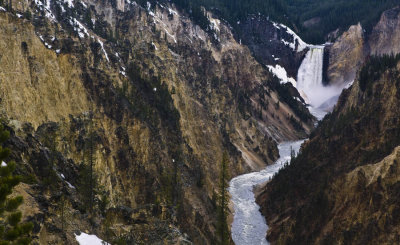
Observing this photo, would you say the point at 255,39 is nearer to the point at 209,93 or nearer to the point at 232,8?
the point at 232,8

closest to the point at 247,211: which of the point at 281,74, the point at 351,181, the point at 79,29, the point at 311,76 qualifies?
the point at 351,181

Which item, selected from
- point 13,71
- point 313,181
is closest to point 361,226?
point 313,181

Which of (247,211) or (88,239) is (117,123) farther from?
(88,239)

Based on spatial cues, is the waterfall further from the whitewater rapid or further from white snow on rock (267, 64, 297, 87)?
the whitewater rapid

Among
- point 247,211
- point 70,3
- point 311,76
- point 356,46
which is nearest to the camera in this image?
point 247,211

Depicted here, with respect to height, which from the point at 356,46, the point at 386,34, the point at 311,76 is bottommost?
the point at 311,76

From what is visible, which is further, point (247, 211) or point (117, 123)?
point (247, 211)

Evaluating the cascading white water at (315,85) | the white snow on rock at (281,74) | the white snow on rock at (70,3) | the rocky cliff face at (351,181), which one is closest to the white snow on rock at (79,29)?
the white snow on rock at (70,3)
